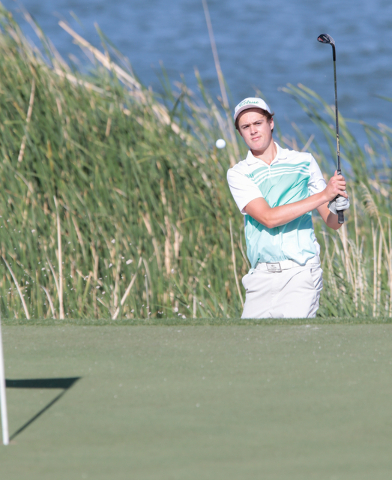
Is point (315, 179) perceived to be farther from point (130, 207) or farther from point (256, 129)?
point (130, 207)

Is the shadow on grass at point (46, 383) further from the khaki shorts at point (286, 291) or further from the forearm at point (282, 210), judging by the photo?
the khaki shorts at point (286, 291)

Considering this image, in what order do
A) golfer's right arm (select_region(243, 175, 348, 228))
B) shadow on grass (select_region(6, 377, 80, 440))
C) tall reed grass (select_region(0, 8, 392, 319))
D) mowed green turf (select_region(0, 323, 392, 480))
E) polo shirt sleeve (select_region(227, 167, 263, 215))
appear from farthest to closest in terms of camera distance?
tall reed grass (select_region(0, 8, 392, 319))
polo shirt sleeve (select_region(227, 167, 263, 215))
golfer's right arm (select_region(243, 175, 348, 228))
shadow on grass (select_region(6, 377, 80, 440))
mowed green turf (select_region(0, 323, 392, 480))

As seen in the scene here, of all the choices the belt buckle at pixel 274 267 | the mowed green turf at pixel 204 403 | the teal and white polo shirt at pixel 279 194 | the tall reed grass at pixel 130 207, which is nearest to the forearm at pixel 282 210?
the teal and white polo shirt at pixel 279 194

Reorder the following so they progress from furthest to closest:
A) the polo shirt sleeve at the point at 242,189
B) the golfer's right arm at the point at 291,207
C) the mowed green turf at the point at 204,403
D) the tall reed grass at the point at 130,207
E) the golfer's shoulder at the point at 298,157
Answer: the tall reed grass at the point at 130,207
the golfer's shoulder at the point at 298,157
the polo shirt sleeve at the point at 242,189
the golfer's right arm at the point at 291,207
the mowed green turf at the point at 204,403

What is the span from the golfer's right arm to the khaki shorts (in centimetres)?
29

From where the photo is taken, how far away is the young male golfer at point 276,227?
3.69 metres

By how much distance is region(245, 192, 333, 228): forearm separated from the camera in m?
3.42

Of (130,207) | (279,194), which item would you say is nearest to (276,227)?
(279,194)

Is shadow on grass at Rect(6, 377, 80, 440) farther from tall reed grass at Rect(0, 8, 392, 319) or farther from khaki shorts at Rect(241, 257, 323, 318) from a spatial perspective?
tall reed grass at Rect(0, 8, 392, 319)

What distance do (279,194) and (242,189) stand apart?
17 centimetres

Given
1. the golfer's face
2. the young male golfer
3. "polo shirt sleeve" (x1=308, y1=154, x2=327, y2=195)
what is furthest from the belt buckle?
the golfer's face

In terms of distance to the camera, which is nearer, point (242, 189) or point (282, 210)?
point (282, 210)

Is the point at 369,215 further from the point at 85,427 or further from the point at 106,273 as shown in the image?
the point at 85,427

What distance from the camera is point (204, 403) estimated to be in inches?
84.8
